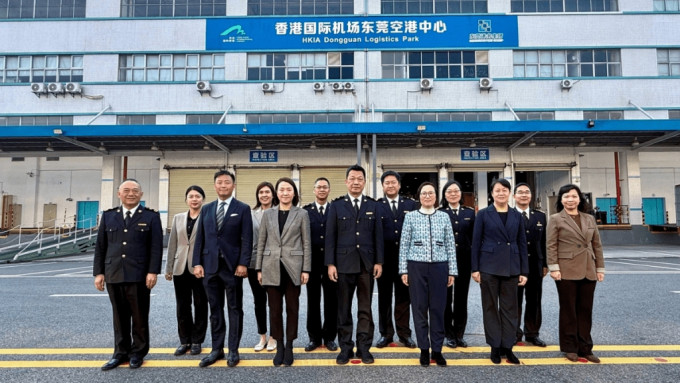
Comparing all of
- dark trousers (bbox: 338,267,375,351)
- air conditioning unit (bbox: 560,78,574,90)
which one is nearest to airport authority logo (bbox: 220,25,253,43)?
air conditioning unit (bbox: 560,78,574,90)

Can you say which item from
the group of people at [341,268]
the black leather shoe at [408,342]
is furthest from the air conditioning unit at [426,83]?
the black leather shoe at [408,342]

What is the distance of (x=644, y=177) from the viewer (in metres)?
23.7

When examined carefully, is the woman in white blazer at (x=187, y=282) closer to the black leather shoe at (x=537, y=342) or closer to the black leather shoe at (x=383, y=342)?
the black leather shoe at (x=383, y=342)

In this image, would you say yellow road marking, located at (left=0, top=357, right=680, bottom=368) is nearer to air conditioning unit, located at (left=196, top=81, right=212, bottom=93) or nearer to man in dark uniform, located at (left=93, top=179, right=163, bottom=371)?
man in dark uniform, located at (left=93, top=179, right=163, bottom=371)

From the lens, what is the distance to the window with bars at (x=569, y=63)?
2020cm

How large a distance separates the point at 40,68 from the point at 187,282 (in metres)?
23.8

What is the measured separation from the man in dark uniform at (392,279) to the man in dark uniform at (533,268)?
127 centimetres

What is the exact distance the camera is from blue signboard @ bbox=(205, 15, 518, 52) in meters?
20.5

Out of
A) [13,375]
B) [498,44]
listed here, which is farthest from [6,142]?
[498,44]

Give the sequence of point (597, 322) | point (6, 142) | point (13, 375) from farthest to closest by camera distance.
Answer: point (6, 142) < point (597, 322) < point (13, 375)

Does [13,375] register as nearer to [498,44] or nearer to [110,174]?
[110,174]

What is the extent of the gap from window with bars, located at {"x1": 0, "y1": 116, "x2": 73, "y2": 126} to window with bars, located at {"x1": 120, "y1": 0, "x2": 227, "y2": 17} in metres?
6.76

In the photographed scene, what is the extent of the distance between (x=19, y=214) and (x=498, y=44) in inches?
1180

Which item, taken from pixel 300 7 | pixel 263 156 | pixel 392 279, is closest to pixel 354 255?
pixel 392 279
